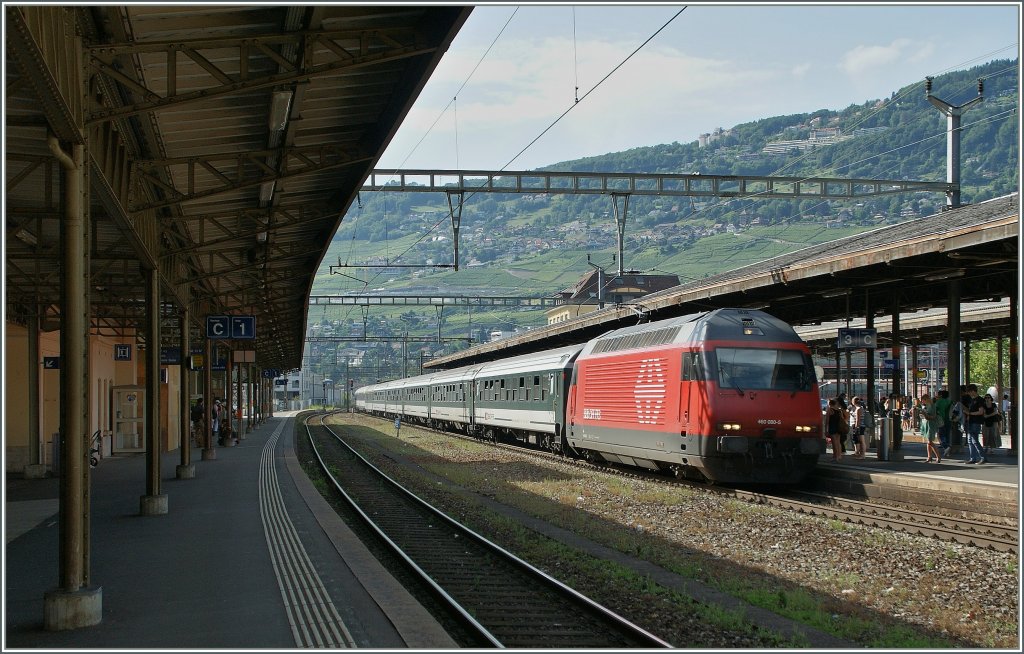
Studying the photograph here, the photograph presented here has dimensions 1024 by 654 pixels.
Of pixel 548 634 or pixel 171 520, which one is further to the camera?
pixel 171 520

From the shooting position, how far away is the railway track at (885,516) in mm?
12938

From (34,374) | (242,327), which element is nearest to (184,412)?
(242,327)

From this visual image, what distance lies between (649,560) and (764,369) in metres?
6.87

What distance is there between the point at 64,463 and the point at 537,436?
23.4 meters

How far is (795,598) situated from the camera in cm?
976

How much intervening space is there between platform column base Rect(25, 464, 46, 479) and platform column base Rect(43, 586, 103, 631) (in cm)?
1701

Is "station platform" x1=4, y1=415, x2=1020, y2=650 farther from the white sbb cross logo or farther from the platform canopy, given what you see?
the white sbb cross logo

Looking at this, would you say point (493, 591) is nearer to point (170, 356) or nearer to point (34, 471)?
point (34, 471)

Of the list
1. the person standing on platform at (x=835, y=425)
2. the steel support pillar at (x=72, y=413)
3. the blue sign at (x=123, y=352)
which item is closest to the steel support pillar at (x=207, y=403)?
the blue sign at (x=123, y=352)

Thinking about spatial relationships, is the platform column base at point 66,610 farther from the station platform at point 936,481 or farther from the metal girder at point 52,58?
the station platform at point 936,481

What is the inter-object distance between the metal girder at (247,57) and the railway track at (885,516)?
901cm

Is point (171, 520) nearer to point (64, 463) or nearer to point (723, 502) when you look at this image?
point (64, 463)

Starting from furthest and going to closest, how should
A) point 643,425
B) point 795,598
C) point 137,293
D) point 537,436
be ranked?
point 537,436 < point 137,293 < point 643,425 < point 795,598

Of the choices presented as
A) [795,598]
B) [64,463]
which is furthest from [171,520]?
[795,598]
